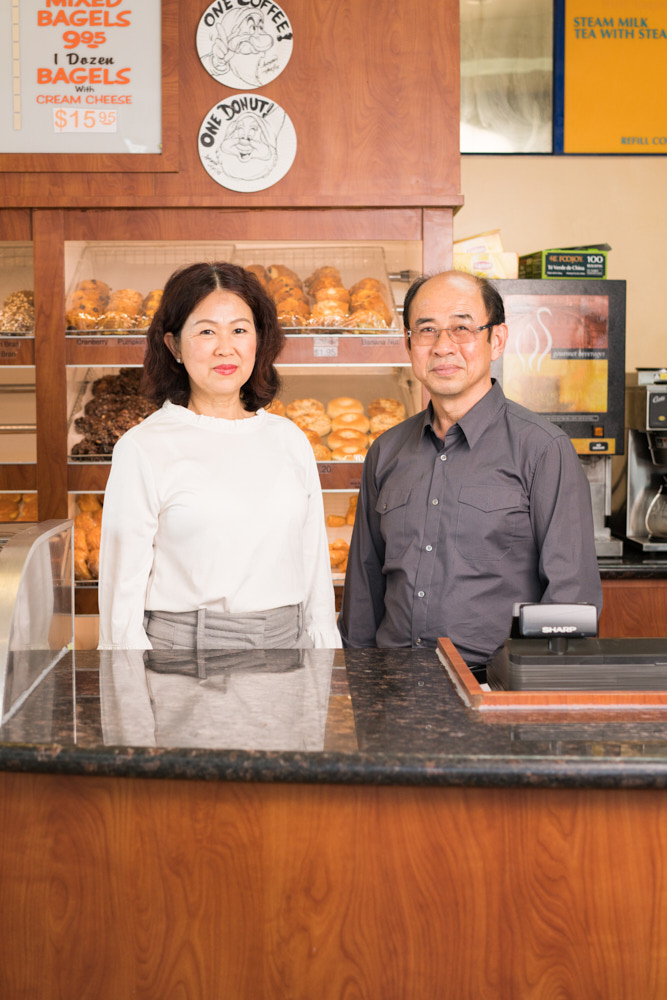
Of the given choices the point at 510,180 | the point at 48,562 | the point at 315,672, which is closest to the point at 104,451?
the point at 48,562

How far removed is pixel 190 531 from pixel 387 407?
5.23 ft

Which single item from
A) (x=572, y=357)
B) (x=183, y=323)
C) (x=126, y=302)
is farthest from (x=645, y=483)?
(x=183, y=323)

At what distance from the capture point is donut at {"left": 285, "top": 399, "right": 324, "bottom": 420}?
341cm

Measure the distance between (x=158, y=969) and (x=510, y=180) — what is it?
3.81 m

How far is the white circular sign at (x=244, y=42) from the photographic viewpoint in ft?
10.1

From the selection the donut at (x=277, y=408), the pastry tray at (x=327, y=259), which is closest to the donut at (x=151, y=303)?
the pastry tray at (x=327, y=259)

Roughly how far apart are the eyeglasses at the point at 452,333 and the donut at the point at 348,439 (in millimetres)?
1153

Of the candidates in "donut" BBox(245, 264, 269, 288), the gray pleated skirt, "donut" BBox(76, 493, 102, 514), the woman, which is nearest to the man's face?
the woman

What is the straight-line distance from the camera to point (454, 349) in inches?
85.3

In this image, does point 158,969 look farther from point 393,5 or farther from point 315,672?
point 393,5

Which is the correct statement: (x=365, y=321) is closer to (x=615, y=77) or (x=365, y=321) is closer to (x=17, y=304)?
(x=17, y=304)

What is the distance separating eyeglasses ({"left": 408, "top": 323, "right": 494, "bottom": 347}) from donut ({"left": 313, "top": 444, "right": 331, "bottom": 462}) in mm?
1128

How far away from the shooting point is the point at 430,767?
4.00ft

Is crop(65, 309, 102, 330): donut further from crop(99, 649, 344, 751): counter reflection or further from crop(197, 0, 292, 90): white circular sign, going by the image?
crop(99, 649, 344, 751): counter reflection
